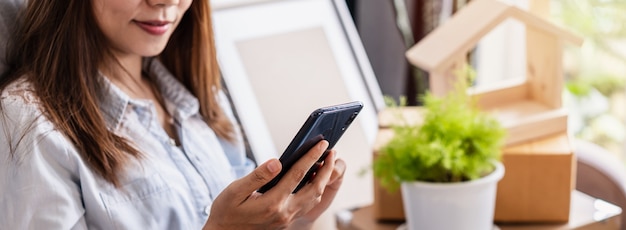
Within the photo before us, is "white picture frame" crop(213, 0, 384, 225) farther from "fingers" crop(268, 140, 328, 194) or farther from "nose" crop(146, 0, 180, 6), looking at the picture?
"fingers" crop(268, 140, 328, 194)

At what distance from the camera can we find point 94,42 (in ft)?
3.92

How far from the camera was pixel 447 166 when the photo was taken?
1336 millimetres

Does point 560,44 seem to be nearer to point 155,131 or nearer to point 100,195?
point 155,131

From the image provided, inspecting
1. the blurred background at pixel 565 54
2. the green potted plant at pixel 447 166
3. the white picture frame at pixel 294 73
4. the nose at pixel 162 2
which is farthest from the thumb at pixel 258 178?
the blurred background at pixel 565 54

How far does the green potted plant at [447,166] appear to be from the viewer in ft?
4.45

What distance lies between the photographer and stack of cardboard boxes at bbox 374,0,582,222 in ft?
4.85

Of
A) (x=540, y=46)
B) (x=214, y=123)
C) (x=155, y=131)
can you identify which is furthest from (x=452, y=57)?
(x=155, y=131)

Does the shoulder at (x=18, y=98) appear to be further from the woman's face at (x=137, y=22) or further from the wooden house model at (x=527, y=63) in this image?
the wooden house model at (x=527, y=63)

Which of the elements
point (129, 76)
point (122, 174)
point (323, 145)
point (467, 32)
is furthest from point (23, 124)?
point (467, 32)

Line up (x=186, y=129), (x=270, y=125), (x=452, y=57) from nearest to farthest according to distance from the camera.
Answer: (x=186, y=129) → (x=452, y=57) → (x=270, y=125)

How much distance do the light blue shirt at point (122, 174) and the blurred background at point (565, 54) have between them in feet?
3.11

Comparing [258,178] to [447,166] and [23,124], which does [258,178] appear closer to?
[23,124]

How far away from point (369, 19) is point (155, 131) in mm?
1101

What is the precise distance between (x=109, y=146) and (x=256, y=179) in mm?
225
